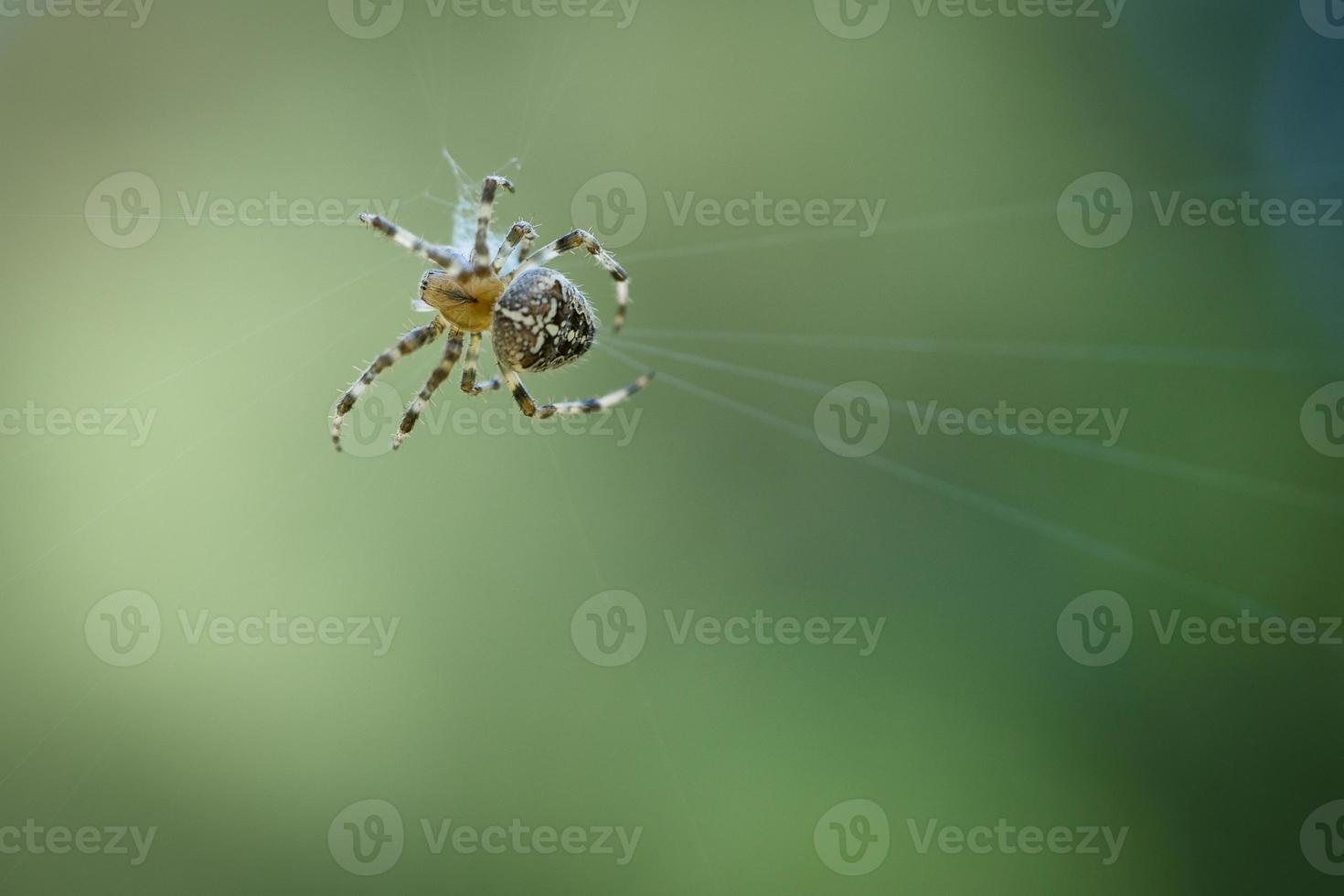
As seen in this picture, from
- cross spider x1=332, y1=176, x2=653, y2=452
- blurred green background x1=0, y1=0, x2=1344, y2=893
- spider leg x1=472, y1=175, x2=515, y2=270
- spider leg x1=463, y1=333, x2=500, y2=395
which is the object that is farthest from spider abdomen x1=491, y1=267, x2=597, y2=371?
blurred green background x1=0, y1=0, x2=1344, y2=893

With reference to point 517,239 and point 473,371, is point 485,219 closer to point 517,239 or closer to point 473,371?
point 517,239

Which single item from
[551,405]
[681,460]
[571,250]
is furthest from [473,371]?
[681,460]

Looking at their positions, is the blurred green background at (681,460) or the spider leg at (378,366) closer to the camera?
the spider leg at (378,366)

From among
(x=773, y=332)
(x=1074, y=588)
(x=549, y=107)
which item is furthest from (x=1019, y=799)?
(x=549, y=107)

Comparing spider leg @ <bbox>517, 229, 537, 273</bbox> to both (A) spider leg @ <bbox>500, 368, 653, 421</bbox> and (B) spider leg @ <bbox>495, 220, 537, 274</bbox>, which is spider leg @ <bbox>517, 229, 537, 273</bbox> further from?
(A) spider leg @ <bbox>500, 368, 653, 421</bbox>

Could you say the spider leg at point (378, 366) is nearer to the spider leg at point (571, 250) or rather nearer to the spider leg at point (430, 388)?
the spider leg at point (430, 388)

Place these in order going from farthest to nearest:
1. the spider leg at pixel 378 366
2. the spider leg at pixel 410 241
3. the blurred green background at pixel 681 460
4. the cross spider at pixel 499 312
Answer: the blurred green background at pixel 681 460
the spider leg at pixel 378 366
the cross spider at pixel 499 312
the spider leg at pixel 410 241

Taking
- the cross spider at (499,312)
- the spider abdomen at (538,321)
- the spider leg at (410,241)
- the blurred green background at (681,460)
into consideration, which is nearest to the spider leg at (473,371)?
the cross spider at (499,312)
